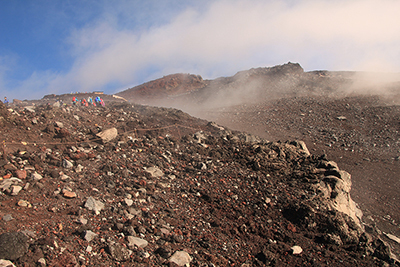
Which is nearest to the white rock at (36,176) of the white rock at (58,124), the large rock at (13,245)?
the large rock at (13,245)

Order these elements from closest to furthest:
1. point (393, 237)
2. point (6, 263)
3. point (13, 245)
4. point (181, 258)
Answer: point (6, 263)
point (13, 245)
point (181, 258)
point (393, 237)

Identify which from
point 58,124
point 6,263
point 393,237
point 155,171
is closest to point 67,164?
point 155,171

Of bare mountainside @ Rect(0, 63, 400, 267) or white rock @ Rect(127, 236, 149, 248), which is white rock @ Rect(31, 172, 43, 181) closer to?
bare mountainside @ Rect(0, 63, 400, 267)

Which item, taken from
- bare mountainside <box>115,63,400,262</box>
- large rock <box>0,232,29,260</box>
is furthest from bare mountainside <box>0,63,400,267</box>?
bare mountainside <box>115,63,400,262</box>

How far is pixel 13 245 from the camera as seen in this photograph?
3.17 m

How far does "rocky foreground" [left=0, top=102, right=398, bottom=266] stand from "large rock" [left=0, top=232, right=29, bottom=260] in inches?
0.5

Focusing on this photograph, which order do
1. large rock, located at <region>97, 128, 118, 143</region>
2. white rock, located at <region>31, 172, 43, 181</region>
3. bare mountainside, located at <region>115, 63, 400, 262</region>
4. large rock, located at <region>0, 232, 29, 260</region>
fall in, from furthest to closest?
1. bare mountainside, located at <region>115, 63, 400, 262</region>
2. large rock, located at <region>97, 128, 118, 143</region>
3. white rock, located at <region>31, 172, 43, 181</region>
4. large rock, located at <region>0, 232, 29, 260</region>

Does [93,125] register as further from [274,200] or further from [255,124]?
[255,124]

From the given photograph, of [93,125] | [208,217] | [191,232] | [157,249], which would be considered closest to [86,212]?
[157,249]

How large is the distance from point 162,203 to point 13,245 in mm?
3130

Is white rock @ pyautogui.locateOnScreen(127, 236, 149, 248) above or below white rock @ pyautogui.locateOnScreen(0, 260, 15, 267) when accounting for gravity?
below

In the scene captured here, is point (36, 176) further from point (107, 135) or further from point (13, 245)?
point (107, 135)

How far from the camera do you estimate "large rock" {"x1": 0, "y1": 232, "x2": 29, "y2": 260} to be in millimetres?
3055

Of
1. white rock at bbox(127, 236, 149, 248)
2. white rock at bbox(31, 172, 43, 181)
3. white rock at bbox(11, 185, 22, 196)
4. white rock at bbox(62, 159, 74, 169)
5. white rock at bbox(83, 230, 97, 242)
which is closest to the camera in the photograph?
white rock at bbox(83, 230, 97, 242)
